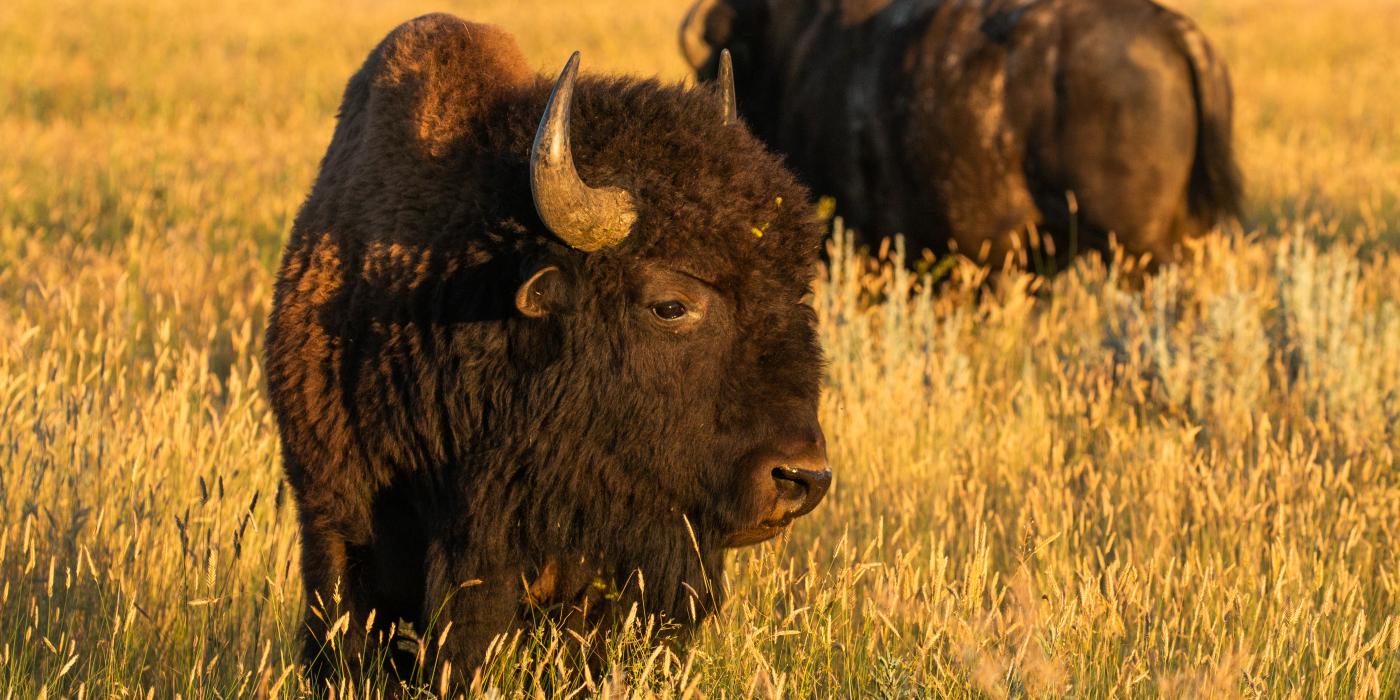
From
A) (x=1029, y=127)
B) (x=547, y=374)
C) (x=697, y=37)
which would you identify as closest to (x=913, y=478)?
(x=547, y=374)

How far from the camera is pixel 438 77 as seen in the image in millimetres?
3912

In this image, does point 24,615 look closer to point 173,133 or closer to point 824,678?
point 824,678

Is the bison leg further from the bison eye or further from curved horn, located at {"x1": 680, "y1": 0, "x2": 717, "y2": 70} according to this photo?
curved horn, located at {"x1": 680, "y1": 0, "x2": 717, "y2": 70}

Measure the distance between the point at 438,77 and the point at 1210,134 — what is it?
6.05 m

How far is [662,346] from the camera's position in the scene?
354 cm

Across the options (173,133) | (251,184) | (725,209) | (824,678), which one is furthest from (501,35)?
(173,133)

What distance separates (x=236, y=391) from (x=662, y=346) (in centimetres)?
246

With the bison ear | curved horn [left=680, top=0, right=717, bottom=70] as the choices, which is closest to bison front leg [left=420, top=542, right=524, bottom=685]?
the bison ear

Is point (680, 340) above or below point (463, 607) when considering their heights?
above

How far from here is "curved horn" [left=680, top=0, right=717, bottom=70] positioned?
1059 centimetres

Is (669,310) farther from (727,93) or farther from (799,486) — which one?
(727,93)

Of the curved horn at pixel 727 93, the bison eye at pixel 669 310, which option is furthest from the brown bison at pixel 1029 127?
the bison eye at pixel 669 310

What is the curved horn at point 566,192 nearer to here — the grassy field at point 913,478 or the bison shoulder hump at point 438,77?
the bison shoulder hump at point 438,77

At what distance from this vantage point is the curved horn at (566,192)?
321 cm
